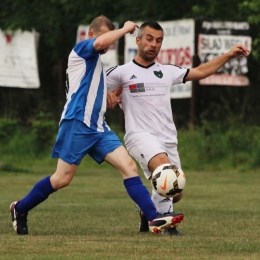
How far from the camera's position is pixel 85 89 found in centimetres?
871

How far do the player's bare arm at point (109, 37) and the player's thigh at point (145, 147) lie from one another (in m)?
1.03

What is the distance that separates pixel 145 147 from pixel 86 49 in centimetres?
104

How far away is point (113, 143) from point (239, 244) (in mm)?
1441

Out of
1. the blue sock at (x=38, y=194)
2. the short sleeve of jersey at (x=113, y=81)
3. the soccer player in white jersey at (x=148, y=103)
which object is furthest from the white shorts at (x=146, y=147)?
the blue sock at (x=38, y=194)

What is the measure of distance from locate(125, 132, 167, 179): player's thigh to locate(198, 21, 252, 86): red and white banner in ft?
38.1

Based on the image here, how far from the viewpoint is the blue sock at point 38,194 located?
29.1ft

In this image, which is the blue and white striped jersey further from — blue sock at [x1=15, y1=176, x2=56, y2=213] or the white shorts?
blue sock at [x1=15, y1=176, x2=56, y2=213]

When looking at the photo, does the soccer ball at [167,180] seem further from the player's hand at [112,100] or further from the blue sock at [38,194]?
the blue sock at [38,194]

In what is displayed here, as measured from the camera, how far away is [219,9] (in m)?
24.2

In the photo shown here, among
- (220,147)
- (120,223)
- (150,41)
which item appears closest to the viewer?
(150,41)

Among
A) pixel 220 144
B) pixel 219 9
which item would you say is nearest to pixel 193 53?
pixel 220 144

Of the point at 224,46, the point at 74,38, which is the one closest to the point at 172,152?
the point at 224,46

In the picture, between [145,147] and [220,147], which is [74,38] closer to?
[220,147]

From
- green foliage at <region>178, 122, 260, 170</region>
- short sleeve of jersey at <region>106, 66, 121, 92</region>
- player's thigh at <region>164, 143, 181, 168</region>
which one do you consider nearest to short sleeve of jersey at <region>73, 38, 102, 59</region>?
short sleeve of jersey at <region>106, 66, 121, 92</region>
